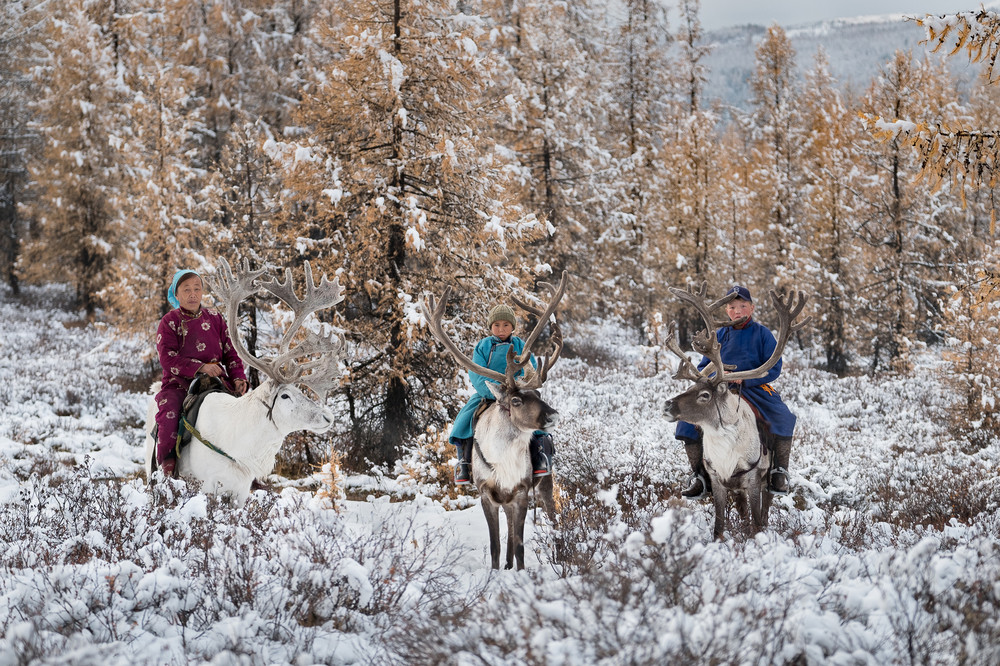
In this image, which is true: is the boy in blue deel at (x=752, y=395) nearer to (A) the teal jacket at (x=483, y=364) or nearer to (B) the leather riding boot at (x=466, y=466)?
(A) the teal jacket at (x=483, y=364)

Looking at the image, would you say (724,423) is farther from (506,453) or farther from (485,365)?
(485,365)

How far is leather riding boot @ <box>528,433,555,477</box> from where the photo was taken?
19.5 feet

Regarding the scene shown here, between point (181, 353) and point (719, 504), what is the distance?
206 inches

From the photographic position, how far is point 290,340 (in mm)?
6395

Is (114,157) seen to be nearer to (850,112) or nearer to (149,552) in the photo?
(149,552)

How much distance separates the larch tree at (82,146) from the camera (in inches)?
909

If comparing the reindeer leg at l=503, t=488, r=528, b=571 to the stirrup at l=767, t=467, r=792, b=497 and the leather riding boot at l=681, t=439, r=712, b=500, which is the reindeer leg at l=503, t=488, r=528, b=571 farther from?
the stirrup at l=767, t=467, r=792, b=497

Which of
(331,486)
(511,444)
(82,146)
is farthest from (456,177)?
(82,146)

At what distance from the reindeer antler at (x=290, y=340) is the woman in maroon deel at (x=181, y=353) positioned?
10.9 inches

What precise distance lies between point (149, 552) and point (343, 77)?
8173 millimetres

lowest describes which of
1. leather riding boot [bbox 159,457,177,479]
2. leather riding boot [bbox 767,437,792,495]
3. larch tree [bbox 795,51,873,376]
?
larch tree [bbox 795,51,873,376]

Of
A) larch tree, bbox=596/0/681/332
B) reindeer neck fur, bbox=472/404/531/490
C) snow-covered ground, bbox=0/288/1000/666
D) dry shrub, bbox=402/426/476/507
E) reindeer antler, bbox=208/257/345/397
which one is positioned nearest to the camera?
snow-covered ground, bbox=0/288/1000/666

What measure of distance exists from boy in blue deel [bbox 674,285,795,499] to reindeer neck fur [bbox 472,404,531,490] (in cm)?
170

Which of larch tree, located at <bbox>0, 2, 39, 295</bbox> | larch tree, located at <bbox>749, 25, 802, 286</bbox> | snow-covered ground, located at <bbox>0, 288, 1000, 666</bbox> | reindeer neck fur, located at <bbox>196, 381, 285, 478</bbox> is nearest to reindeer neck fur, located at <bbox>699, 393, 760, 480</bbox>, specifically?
snow-covered ground, located at <bbox>0, 288, 1000, 666</bbox>
